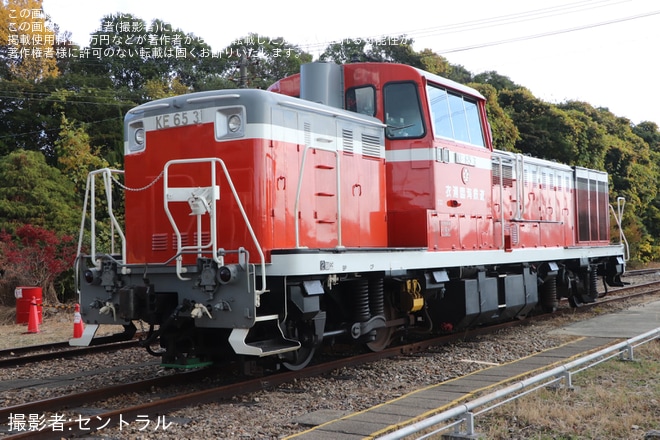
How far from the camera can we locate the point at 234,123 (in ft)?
23.3

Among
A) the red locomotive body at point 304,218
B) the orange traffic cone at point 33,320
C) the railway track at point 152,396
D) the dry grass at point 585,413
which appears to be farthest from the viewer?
the orange traffic cone at point 33,320

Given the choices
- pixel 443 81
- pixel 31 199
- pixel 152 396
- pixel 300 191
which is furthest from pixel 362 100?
pixel 31 199

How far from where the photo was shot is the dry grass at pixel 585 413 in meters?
5.21

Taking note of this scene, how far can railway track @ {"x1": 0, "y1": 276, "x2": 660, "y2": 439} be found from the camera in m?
5.60

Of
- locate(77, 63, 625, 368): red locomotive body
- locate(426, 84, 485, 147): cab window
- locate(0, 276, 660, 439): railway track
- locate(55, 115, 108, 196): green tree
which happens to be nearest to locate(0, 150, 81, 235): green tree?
locate(55, 115, 108, 196): green tree

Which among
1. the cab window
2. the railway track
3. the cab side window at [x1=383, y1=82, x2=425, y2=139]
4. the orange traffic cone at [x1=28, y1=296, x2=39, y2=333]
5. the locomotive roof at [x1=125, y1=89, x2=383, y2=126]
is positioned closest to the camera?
the railway track

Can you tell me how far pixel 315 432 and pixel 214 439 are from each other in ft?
2.64

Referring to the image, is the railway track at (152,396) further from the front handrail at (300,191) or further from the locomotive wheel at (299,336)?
the front handrail at (300,191)

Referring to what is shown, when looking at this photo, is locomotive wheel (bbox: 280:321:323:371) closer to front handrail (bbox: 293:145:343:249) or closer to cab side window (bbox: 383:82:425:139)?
front handrail (bbox: 293:145:343:249)

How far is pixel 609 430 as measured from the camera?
5.25m

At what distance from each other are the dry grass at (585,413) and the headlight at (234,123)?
12.5 ft

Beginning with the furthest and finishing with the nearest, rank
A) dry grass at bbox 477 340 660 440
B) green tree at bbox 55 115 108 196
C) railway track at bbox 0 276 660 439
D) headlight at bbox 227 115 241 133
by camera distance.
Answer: green tree at bbox 55 115 108 196 → headlight at bbox 227 115 241 133 → railway track at bbox 0 276 660 439 → dry grass at bbox 477 340 660 440

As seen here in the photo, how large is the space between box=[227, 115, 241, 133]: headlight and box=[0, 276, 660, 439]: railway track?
271 cm

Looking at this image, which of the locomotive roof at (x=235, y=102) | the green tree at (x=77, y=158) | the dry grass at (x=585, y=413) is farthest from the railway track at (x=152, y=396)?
the green tree at (x=77, y=158)
